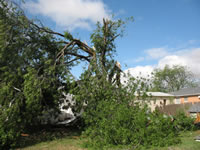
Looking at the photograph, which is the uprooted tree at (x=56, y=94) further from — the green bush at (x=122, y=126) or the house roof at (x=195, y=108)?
the house roof at (x=195, y=108)

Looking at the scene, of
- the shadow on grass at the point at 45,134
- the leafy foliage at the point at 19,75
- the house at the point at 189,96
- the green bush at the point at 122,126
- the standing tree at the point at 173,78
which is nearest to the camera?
the green bush at the point at 122,126

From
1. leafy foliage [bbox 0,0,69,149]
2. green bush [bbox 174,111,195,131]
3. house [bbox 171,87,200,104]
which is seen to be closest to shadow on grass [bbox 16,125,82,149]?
leafy foliage [bbox 0,0,69,149]

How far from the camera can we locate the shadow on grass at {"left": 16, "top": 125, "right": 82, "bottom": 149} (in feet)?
21.7

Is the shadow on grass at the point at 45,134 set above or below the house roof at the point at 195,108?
below

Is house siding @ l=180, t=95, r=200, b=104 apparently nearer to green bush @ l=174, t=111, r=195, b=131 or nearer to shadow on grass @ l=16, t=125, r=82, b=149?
green bush @ l=174, t=111, r=195, b=131

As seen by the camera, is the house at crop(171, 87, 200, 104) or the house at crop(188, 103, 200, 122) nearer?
the house at crop(188, 103, 200, 122)

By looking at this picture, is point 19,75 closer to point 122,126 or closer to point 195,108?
point 122,126

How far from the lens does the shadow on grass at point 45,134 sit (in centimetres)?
661

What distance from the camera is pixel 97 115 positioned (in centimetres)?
607

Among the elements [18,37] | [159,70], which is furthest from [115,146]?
[159,70]

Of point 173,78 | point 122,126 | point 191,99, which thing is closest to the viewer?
point 122,126

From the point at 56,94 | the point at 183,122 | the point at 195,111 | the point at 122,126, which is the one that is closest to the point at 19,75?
the point at 56,94

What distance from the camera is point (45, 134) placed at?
786 centimetres

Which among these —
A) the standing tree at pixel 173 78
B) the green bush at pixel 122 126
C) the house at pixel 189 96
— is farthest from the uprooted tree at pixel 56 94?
the standing tree at pixel 173 78
